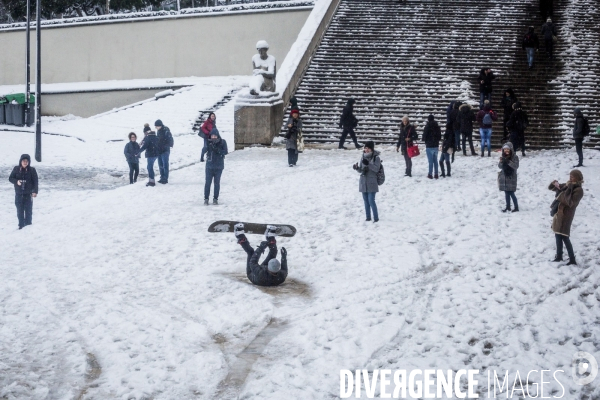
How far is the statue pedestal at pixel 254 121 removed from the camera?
73.1 feet

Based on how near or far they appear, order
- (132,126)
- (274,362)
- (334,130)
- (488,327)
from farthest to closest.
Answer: (132,126), (334,130), (488,327), (274,362)

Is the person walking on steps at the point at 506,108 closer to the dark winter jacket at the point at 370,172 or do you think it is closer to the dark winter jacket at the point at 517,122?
the dark winter jacket at the point at 517,122

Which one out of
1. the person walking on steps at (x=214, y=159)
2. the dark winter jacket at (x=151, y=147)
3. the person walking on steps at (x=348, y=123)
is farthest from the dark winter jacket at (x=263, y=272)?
the person walking on steps at (x=348, y=123)

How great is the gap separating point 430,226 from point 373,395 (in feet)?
19.7

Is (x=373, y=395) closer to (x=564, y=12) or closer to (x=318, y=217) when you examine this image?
(x=318, y=217)

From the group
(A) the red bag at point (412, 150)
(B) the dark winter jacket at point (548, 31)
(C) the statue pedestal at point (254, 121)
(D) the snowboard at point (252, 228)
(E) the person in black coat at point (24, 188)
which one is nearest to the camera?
(D) the snowboard at point (252, 228)

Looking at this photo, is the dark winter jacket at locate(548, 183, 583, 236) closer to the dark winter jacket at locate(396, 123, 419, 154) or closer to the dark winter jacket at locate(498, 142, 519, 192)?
the dark winter jacket at locate(498, 142, 519, 192)

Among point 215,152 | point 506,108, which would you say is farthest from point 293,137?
point 506,108

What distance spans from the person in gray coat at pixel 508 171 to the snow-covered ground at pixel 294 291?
1.48 feet

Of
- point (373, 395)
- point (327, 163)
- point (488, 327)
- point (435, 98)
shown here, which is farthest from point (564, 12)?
point (373, 395)

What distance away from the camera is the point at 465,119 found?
19.1 m

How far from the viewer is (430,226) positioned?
13398mm

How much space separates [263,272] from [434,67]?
16763mm

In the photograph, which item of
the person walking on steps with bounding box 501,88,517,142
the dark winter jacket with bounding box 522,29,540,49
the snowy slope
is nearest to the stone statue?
the person walking on steps with bounding box 501,88,517,142
